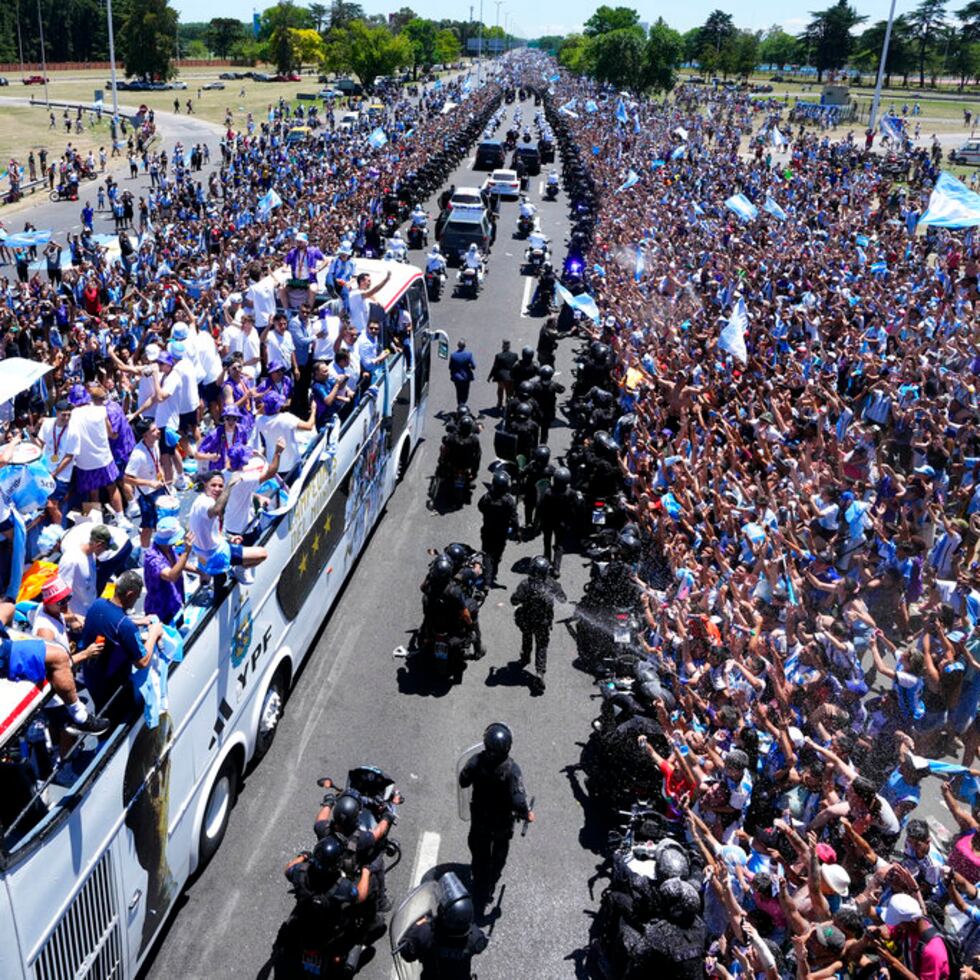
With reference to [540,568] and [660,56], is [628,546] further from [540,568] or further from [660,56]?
[660,56]

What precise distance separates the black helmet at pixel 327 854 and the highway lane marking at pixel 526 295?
58.8 feet

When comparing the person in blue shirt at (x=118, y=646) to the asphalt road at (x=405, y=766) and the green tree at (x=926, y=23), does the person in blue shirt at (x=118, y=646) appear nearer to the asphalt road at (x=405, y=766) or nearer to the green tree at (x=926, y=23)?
the asphalt road at (x=405, y=766)

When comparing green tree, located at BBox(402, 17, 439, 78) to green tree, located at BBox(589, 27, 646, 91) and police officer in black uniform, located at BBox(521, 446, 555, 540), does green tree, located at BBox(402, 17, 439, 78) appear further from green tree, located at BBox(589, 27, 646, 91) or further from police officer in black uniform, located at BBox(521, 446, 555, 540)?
police officer in black uniform, located at BBox(521, 446, 555, 540)

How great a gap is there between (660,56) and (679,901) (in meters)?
72.7

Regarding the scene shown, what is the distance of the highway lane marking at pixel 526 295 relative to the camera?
73.8 feet

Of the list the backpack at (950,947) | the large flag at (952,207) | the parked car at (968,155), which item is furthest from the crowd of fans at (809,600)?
the parked car at (968,155)

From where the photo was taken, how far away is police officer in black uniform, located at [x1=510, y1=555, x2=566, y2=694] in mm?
8430

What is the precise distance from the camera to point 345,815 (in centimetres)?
542

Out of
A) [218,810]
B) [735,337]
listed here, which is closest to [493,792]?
[218,810]

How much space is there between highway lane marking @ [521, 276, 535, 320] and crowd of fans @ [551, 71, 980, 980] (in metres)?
3.21

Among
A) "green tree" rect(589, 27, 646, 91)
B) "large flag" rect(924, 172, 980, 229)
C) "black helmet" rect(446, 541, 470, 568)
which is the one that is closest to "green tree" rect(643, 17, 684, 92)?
"green tree" rect(589, 27, 646, 91)

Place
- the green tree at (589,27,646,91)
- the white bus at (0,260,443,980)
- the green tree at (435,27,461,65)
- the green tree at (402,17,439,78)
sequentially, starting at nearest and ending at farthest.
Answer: the white bus at (0,260,443,980) → the green tree at (589,27,646,91) → the green tree at (402,17,439,78) → the green tree at (435,27,461,65)

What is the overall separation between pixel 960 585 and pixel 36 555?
783cm

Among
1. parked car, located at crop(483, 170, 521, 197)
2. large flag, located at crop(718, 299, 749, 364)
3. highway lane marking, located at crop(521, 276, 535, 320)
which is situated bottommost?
highway lane marking, located at crop(521, 276, 535, 320)
